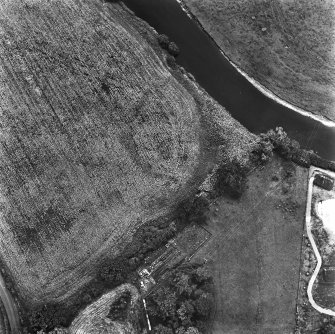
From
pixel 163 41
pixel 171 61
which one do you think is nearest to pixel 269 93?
pixel 171 61

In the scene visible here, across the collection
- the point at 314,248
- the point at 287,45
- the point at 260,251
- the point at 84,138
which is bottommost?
the point at 84,138

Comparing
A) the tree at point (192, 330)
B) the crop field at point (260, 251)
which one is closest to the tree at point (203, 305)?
the crop field at point (260, 251)

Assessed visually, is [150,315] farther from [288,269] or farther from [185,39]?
[185,39]

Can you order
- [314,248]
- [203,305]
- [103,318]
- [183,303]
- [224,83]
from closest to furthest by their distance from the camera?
[203,305] → [183,303] → [103,318] → [314,248] → [224,83]

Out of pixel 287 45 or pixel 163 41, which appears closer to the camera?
pixel 287 45

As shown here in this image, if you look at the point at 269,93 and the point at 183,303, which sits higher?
the point at 269,93

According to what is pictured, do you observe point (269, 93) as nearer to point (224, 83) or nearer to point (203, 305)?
point (224, 83)

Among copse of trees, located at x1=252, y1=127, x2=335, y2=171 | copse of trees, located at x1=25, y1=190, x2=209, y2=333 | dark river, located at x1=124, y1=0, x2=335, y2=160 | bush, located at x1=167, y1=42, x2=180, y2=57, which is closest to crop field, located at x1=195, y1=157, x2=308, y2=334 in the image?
copse of trees, located at x1=252, y1=127, x2=335, y2=171
